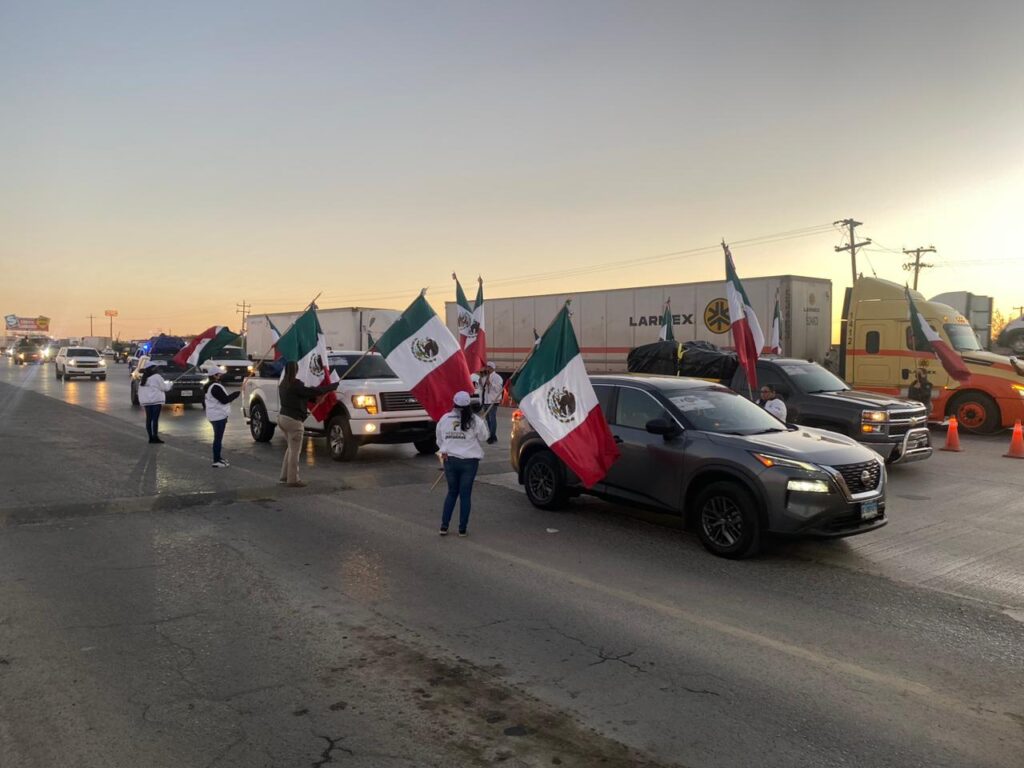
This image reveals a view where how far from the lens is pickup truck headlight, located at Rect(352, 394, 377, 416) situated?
1261cm

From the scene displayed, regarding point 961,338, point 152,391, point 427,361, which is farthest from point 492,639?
point 961,338

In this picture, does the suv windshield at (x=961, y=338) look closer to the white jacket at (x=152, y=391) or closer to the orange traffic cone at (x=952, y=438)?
the orange traffic cone at (x=952, y=438)

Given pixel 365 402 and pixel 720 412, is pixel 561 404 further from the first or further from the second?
pixel 365 402

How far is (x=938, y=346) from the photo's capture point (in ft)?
51.9

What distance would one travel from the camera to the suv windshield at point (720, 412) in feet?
25.0

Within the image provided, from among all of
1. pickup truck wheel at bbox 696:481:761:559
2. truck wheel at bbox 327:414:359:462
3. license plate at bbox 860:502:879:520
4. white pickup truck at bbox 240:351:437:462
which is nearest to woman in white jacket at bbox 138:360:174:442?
white pickup truck at bbox 240:351:437:462

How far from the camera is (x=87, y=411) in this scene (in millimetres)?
21875

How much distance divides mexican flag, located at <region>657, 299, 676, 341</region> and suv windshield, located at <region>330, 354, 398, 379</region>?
9778 millimetres

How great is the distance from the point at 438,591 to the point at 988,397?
50.0 feet

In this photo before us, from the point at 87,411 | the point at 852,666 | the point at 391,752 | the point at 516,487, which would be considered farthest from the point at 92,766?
the point at 87,411

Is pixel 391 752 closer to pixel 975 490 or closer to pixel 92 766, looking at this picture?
pixel 92 766

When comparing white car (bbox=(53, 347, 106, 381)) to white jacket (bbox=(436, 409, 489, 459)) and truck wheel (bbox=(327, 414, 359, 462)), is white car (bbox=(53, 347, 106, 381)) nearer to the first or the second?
truck wheel (bbox=(327, 414, 359, 462))

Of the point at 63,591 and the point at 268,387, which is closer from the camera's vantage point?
the point at 63,591

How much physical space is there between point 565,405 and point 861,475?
2.91 m
